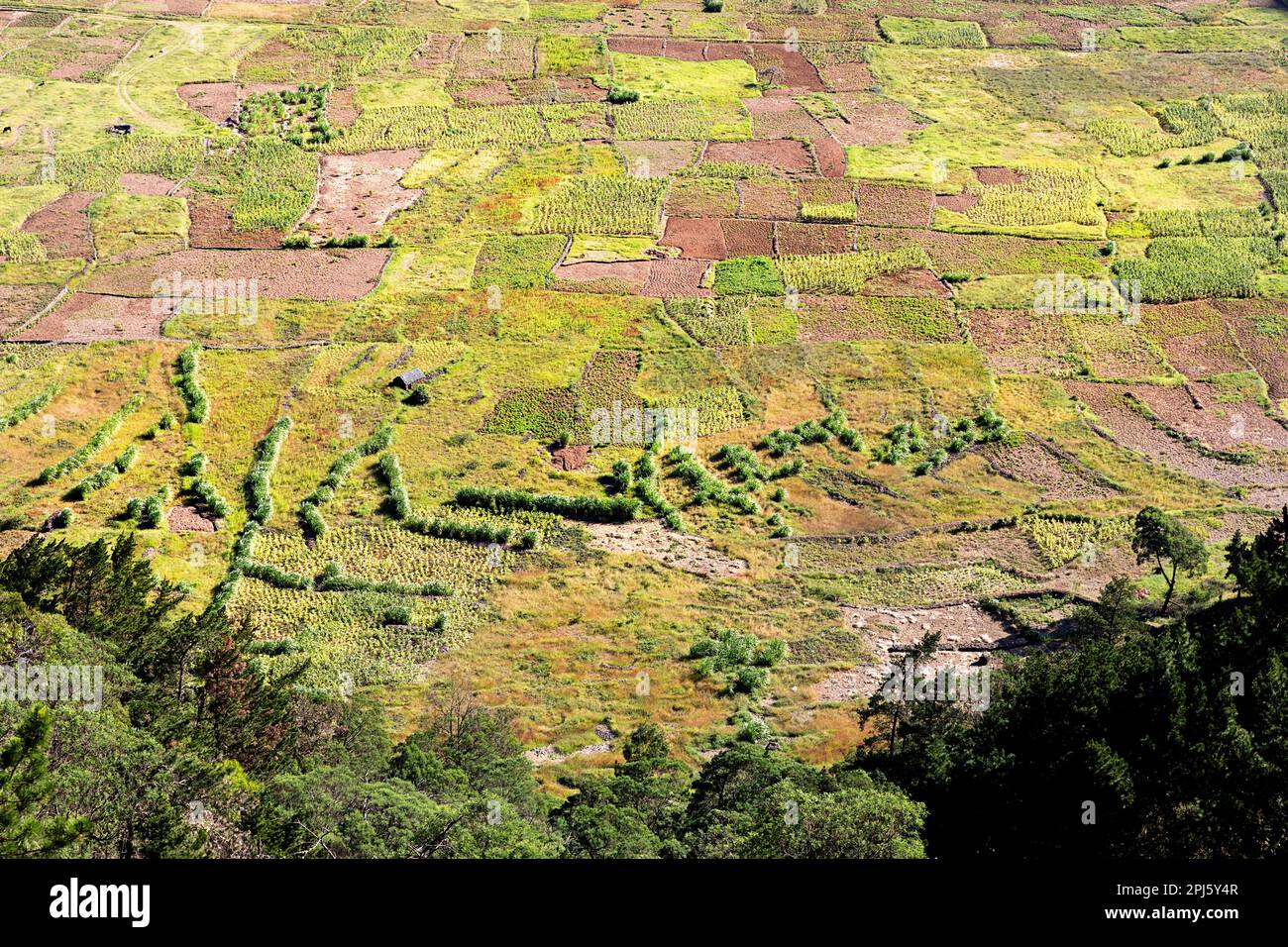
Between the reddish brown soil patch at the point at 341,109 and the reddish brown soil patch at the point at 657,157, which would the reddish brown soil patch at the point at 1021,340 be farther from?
the reddish brown soil patch at the point at 341,109

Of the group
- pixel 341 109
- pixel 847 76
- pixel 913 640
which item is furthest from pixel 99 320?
pixel 847 76

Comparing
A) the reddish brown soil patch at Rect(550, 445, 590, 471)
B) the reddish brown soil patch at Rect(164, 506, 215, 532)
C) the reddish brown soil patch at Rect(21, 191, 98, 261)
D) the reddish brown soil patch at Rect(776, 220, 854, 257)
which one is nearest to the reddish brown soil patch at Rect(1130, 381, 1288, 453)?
the reddish brown soil patch at Rect(776, 220, 854, 257)

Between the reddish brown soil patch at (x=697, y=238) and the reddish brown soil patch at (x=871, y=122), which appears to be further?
the reddish brown soil patch at (x=871, y=122)

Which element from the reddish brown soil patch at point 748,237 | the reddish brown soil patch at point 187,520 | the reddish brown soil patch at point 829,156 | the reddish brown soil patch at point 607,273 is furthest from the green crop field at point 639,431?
the reddish brown soil patch at point 748,237

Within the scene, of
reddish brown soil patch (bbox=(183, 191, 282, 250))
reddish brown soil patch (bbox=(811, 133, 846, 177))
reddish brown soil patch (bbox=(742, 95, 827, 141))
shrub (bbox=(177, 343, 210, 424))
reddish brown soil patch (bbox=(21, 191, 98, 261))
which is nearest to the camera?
shrub (bbox=(177, 343, 210, 424))

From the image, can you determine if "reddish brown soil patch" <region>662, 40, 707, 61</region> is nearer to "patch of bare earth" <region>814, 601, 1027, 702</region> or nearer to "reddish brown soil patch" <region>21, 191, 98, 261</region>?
"reddish brown soil patch" <region>21, 191, 98, 261</region>

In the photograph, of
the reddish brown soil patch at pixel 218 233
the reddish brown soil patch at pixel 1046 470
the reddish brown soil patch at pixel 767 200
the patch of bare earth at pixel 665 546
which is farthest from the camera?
the reddish brown soil patch at pixel 767 200
